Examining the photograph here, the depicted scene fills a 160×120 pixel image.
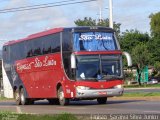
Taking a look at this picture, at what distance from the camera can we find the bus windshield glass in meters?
26.7

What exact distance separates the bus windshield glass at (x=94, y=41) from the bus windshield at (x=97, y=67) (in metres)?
0.49

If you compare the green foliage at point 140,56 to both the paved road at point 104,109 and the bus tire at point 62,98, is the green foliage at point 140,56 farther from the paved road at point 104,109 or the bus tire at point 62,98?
the paved road at point 104,109

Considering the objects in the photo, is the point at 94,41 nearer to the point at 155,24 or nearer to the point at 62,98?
the point at 62,98

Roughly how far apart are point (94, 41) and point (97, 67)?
137 cm

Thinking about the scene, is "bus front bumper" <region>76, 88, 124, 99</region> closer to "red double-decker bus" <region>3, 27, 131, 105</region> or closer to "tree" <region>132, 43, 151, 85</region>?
"red double-decker bus" <region>3, 27, 131, 105</region>

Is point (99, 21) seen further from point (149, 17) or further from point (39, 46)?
point (39, 46)

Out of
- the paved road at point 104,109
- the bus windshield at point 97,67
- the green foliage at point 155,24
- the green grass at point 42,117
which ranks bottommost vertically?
the paved road at point 104,109

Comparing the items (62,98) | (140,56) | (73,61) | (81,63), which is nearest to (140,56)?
(140,56)

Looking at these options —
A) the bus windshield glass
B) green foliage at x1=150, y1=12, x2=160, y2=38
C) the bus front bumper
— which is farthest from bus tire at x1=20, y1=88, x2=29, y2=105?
green foliage at x1=150, y1=12, x2=160, y2=38

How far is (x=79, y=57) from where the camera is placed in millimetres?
26375

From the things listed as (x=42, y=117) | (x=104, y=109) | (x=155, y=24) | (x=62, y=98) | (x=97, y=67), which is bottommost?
(x=104, y=109)

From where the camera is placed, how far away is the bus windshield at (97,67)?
26.5 metres

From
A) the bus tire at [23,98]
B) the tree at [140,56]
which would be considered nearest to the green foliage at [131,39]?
the tree at [140,56]

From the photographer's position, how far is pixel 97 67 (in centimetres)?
2662
